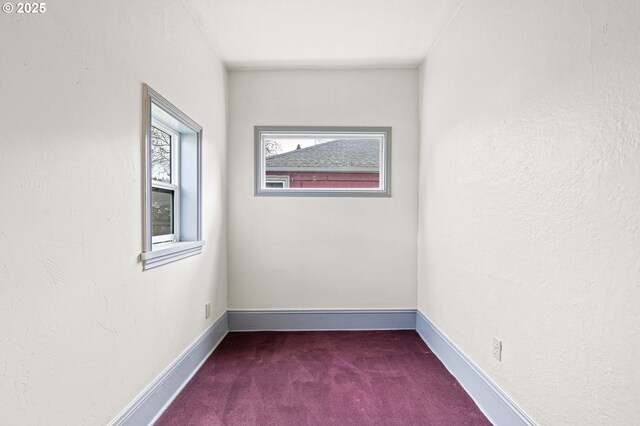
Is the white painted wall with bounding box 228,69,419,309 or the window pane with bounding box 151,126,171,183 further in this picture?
→ the white painted wall with bounding box 228,69,419,309

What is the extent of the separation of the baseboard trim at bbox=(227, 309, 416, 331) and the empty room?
22mm

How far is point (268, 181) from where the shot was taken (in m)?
3.15

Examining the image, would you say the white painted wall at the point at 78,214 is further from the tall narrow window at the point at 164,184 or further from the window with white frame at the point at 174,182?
the tall narrow window at the point at 164,184

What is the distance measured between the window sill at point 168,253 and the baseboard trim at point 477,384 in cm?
197

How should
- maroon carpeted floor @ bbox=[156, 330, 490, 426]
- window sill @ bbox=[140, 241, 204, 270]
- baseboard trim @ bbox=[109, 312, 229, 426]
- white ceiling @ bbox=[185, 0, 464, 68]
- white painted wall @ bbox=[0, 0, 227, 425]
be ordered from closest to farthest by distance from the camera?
white painted wall @ bbox=[0, 0, 227, 425], baseboard trim @ bbox=[109, 312, 229, 426], window sill @ bbox=[140, 241, 204, 270], maroon carpeted floor @ bbox=[156, 330, 490, 426], white ceiling @ bbox=[185, 0, 464, 68]

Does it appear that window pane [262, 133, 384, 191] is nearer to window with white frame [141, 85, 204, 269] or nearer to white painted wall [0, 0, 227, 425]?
window with white frame [141, 85, 204, 269]

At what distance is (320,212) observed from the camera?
3.07m

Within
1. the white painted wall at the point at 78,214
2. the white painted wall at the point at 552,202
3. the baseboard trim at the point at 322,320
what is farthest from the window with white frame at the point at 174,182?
the white painted wall at the point at 552,202

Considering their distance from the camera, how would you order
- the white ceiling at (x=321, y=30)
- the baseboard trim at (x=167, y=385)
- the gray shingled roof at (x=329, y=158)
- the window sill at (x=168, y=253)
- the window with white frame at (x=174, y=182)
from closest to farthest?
1. the baseboard trim at (x=167, y=385)
2. the window sill at (x=168, y=253)
3. the window with white frame at (x=174, y=182)
4. the white ceiling at (x=321, y=30)
5. the gray shingled roof at (x=329, y=158)

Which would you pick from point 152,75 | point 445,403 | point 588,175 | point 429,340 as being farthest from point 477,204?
point 152,75

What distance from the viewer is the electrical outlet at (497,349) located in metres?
1.67

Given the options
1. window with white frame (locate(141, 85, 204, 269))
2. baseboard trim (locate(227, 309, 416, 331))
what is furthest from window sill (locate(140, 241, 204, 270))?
baseboard trim (locate(227, 309, 416, 331))

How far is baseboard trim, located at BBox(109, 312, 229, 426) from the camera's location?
5.06 feet

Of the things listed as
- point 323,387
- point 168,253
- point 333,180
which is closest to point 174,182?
point 168,253
